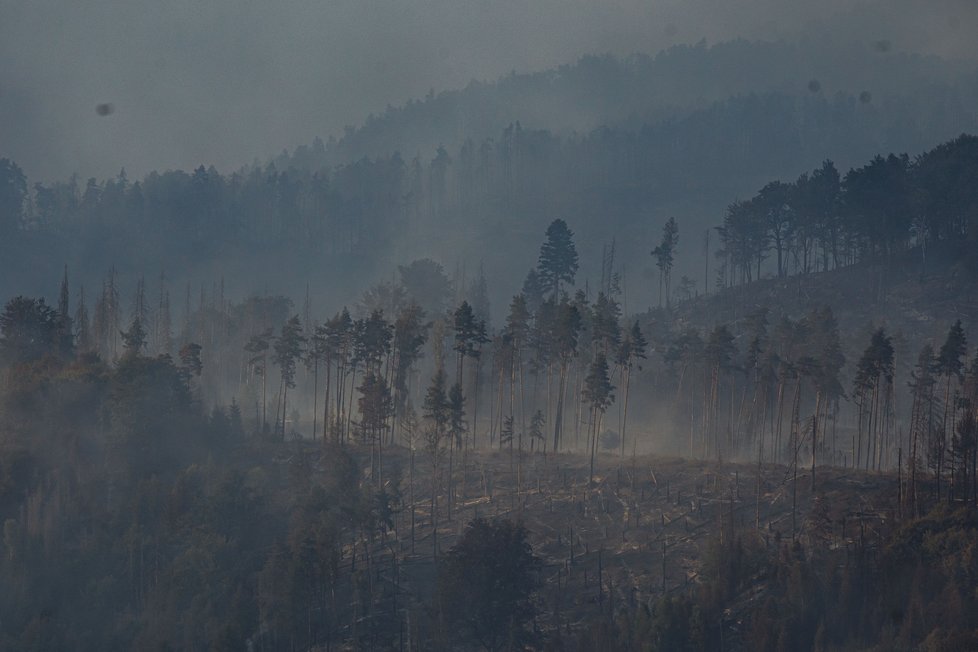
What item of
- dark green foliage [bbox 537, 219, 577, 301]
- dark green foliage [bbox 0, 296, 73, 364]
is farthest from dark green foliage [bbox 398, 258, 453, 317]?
dark green foliage [bbox 0, 296, 73, 364]

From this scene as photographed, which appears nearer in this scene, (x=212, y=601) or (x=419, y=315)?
(x=212, y=601)

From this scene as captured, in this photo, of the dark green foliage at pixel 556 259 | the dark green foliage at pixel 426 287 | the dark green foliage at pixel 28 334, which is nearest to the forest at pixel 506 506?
the dark green foliage at pixel 28 334

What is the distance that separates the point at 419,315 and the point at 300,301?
81.8 m

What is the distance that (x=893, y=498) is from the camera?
6278 cm

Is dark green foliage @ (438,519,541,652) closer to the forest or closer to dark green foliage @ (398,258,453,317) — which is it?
the forest

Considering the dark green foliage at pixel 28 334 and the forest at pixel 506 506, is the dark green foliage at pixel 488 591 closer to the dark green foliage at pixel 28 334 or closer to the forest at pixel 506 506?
the forest at pixel 506 506

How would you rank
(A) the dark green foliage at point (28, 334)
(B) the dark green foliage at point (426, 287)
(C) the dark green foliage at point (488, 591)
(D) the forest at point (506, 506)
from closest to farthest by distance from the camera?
1. (D) the forest at point (506, 506)
2. (C) the dark green foliage at point (488, 591)
3. (A) the dark green foliage at point (28, 334)
4. (B) the dark green foliage at point (426, 287)

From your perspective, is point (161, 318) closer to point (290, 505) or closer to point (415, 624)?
point (290, 505)

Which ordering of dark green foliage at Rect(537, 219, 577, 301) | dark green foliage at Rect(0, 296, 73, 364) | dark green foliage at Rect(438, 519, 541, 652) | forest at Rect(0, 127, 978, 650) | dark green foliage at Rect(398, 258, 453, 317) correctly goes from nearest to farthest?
forest at Rect(0, 127, 978, 650)
dark green foliage at Rect(438, 519, 541, 652)
dark green foliage at Rect(0, 296, 73, 364)
dark green foliage at Rect(537, 219, 577, 301)
dark green foliage at Rect(398, 258, 453, 317)

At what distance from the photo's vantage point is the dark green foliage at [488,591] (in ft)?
186

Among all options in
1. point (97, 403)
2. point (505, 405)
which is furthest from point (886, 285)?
point (97, 403)

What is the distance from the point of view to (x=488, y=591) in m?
56.8

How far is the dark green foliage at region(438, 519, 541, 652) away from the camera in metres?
56.7

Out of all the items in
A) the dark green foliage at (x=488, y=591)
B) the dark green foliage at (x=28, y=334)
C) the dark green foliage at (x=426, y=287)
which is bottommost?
the dark green foliage at (x=488, y=591)
